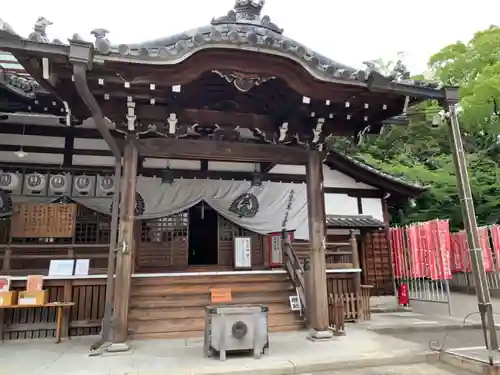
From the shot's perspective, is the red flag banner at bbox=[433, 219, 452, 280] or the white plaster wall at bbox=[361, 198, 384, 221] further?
the white plaster wall at bbox=[361, 198, 384, 221]

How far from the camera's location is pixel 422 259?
1117 centimetres

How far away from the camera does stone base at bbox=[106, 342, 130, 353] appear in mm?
5703

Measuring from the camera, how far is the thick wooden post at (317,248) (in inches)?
266

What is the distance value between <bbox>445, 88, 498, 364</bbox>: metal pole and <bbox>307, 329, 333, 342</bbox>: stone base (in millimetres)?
2366

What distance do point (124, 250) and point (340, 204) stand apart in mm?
7332

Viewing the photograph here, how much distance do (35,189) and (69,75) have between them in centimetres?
407

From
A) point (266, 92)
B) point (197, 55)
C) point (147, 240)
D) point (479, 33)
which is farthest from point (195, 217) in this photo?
point (479, 33)

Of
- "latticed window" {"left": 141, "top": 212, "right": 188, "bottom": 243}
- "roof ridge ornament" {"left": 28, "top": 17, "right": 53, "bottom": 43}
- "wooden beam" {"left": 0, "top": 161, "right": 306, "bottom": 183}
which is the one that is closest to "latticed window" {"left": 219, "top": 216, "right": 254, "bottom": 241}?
"latticed window" {"left": 141, "top": 212, "right": 188, "bottom": 243}

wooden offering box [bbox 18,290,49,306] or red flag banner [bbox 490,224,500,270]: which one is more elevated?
red flag banner [bbox 490,224,500,270]

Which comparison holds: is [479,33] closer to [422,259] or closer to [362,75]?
[422,259]

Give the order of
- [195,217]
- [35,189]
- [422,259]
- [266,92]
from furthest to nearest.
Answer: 1. [195,217]
2. [422,259]
3. [35,189]
4. [266,92]

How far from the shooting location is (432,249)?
35.5 feet

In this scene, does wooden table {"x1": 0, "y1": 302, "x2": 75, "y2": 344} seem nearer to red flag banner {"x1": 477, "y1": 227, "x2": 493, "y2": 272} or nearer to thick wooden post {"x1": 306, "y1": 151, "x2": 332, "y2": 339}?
thick wooden post {"x1": 306, "y1": 151, "x2": 332, "y2": 339}

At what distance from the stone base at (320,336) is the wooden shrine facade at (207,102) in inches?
0.8
